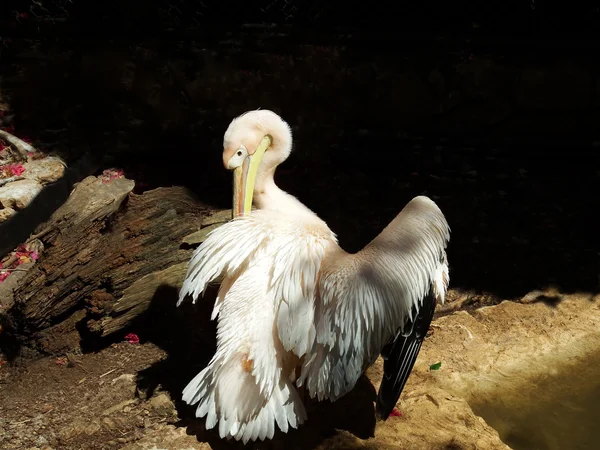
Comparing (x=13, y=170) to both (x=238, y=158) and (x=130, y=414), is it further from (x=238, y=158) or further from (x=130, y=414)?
(x=130, y=414)

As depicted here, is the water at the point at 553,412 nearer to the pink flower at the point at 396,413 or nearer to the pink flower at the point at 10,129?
the pink flower at the point at 396,413

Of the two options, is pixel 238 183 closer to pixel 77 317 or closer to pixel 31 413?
pixel 77 317

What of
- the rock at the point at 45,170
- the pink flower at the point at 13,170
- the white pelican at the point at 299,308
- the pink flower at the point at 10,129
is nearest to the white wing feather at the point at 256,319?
the white pelican at the point at 299,308

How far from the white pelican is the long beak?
0.01 m

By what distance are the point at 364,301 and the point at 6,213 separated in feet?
8.89

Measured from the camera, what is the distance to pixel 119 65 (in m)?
4.88

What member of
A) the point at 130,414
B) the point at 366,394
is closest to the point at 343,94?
the point at 366,394

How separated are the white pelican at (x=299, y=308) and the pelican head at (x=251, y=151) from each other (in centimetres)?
1

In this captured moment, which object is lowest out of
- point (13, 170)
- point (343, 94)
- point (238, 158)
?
point (13, 170)

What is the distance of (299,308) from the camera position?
8.53 feet

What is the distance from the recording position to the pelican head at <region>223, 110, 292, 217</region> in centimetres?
318

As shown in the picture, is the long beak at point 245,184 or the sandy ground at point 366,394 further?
the long beak at point 245,184

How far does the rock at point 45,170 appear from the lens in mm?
4547

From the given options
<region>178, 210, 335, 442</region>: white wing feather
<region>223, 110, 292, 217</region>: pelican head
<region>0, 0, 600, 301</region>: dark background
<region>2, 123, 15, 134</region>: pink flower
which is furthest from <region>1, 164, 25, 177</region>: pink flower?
<region>178, 210, 335, 442</region>: white wing feather
